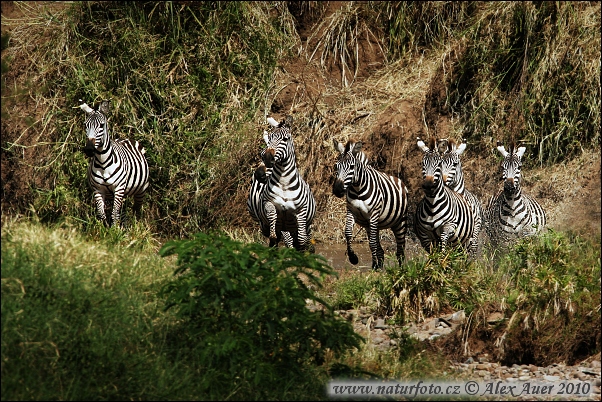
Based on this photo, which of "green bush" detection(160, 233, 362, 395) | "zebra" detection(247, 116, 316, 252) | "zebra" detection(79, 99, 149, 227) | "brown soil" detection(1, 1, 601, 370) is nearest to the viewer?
"green bush" detection(160, 233, 362, 395)

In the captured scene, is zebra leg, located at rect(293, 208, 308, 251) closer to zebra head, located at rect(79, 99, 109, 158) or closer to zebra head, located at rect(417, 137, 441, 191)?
zebra head, located at rect(417, 137, 441, 191)

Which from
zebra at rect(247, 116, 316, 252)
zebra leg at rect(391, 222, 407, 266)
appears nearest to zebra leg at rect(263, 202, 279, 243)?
zebra at rect(247, 116, 316, 252)

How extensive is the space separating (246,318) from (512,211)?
5983 millimetres

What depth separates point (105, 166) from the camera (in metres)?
12.6

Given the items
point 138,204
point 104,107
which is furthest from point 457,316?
point 138,204

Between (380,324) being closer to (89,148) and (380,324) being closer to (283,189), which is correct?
(283,189)

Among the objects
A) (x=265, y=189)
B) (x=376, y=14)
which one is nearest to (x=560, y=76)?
(x=376, y=14)

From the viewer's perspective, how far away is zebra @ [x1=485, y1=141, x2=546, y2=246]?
453 inches

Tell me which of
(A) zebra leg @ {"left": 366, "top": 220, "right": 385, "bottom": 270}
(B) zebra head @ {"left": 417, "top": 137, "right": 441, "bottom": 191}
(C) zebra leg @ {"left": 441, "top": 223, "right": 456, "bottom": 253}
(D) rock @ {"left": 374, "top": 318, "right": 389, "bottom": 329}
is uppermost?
(B) zebra head @ {"left": 417, "top": 137, "right": 441, "bottom": 191}

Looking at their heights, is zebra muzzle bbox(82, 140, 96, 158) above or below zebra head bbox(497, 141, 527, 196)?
below

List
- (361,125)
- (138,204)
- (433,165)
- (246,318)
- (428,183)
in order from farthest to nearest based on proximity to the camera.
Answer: (361,125), (138,204), (433,165), (428,183), (246,318)

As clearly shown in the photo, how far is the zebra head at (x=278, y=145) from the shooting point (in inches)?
464

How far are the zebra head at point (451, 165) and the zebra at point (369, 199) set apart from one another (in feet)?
2.18

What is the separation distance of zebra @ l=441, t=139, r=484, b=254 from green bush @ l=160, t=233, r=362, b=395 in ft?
15.3
